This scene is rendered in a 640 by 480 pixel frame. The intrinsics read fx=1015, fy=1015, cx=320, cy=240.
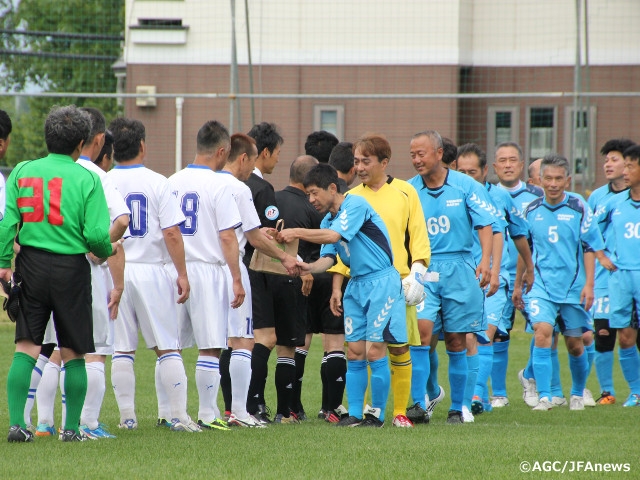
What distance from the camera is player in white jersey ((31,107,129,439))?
6.69 metres

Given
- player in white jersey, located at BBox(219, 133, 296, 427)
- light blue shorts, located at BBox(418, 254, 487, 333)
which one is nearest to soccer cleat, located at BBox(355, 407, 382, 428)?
player in white jersey, located at BBox(219, 133, 296, 427)

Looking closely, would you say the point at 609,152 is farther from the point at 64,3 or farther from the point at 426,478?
the point at 64,3

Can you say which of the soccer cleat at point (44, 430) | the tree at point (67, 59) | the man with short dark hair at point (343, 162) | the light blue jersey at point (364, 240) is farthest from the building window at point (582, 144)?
the tree at point (67, 59)

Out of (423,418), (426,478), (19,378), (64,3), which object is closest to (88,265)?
(19,378)

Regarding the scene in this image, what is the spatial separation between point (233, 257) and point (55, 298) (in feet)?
4.95

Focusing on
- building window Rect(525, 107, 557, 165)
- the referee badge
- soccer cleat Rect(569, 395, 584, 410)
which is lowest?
soccer cleat Rect(569, 395, 584, 410)

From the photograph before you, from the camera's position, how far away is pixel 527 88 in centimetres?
2195

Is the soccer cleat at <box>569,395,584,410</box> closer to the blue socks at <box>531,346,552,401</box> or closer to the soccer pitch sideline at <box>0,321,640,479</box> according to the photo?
the blue socks at <box>531,346,552,401</box>

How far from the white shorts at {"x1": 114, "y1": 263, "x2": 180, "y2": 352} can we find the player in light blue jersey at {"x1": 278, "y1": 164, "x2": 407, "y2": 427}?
974 millimetres

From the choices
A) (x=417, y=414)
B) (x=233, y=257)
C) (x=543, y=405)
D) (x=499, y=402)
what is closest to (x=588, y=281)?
(x=543, y=405)

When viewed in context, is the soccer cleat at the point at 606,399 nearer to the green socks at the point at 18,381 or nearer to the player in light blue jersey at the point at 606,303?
the player in light blue jersey at the point at 606,303

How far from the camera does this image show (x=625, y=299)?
10.4 meters

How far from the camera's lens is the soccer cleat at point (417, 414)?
8273mm

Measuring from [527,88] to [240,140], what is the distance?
1494 cm
